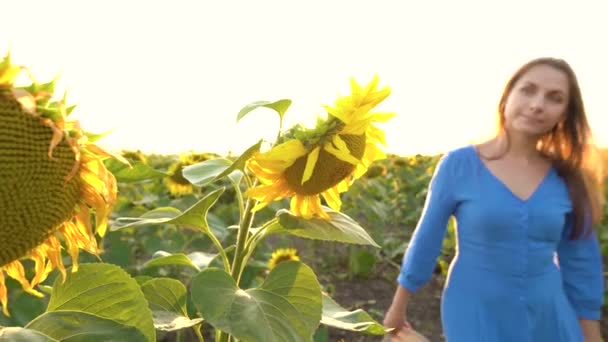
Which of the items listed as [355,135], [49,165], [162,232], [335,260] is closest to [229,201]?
[335,260]

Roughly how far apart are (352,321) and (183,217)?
0.22 metres

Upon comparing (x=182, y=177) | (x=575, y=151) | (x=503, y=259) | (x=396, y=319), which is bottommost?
(x=396, y=319)

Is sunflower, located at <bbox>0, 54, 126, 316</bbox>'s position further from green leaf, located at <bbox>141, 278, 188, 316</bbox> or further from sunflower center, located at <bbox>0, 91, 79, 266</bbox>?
green leaf, located at <bbox>141, 278, 188, 316</bbox>

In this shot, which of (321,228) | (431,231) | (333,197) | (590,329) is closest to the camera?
(321,228)

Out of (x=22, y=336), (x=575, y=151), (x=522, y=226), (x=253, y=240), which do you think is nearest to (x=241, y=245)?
(x=253, y=240)

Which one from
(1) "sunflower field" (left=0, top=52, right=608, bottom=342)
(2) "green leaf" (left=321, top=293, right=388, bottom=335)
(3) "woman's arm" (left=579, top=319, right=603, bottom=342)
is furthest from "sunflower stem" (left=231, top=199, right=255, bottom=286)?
(3) "woman's arm" (left=579, top=319, right=603, bottom=342)

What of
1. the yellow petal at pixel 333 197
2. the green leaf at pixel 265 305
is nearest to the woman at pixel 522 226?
the yellow petal at pixel 333 197

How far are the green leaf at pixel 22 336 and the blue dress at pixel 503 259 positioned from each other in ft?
5.70

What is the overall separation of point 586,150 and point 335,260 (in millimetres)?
2275

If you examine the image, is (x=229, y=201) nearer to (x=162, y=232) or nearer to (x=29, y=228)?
(x=162, y=232)

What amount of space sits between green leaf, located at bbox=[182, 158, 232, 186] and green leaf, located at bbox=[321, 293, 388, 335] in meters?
0.19

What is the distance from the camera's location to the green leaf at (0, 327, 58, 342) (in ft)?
1.60

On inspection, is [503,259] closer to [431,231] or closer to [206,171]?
[431,231]

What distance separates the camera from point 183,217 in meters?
0.84
